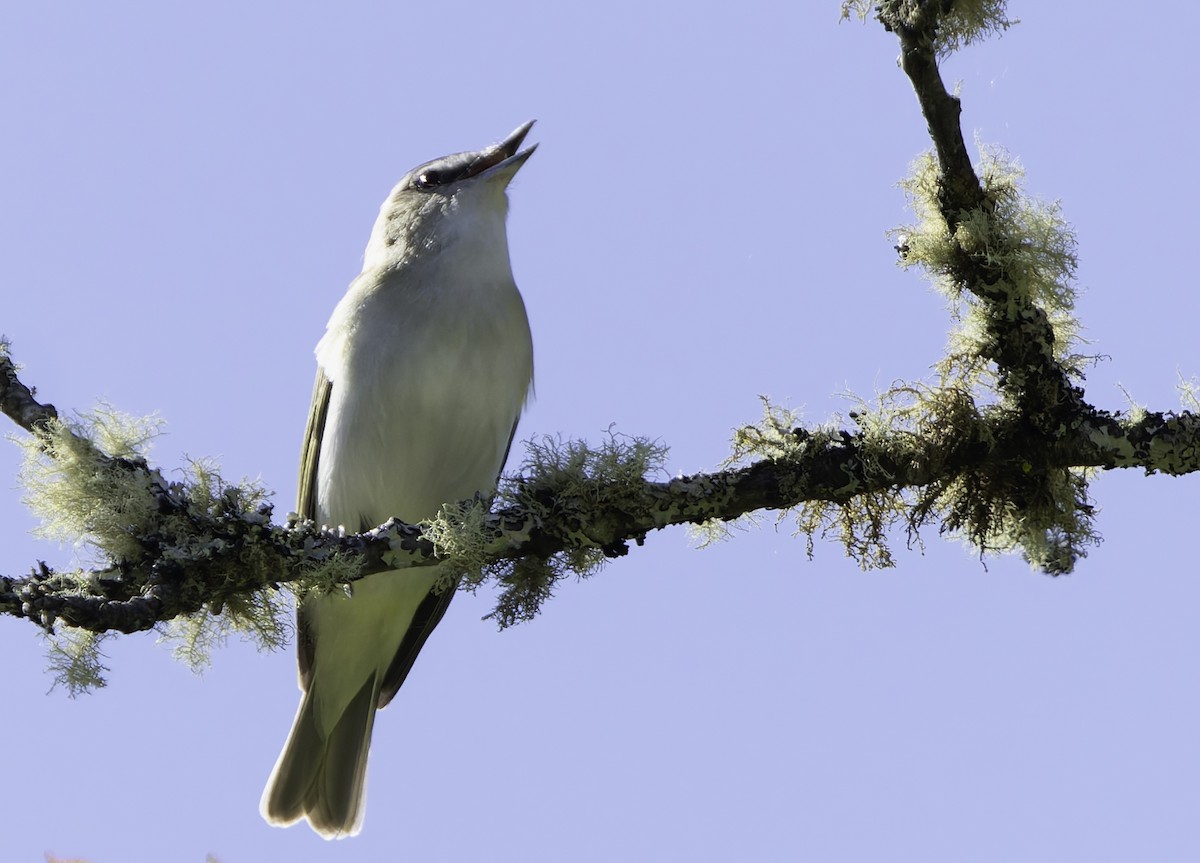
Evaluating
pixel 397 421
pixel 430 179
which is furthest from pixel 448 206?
pixel 397 421

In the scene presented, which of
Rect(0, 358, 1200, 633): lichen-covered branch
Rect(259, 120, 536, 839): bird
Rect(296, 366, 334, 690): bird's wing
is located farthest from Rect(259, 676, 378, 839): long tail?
Rect(0, 358, 1200, 633): lichen-covered branch

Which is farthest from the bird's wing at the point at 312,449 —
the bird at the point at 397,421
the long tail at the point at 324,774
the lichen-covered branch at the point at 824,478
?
the lichen-covered branch at the point at 824,478

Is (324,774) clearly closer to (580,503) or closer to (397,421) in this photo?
(397,421)

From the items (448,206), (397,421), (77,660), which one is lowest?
(77,660)

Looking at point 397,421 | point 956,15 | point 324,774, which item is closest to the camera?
point 956,15

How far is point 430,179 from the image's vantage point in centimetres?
654

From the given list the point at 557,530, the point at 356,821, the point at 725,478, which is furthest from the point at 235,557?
the point at 356,821

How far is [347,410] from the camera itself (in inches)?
224

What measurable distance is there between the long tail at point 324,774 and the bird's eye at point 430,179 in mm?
2383

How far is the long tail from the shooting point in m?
6.32

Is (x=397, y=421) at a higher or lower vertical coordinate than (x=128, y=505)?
higher

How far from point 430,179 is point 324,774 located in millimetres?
2877

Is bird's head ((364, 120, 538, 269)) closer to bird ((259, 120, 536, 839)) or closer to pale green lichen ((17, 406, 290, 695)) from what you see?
bird ((259, 120, 536, 839))

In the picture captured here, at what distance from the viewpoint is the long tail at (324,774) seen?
20.7 feet
